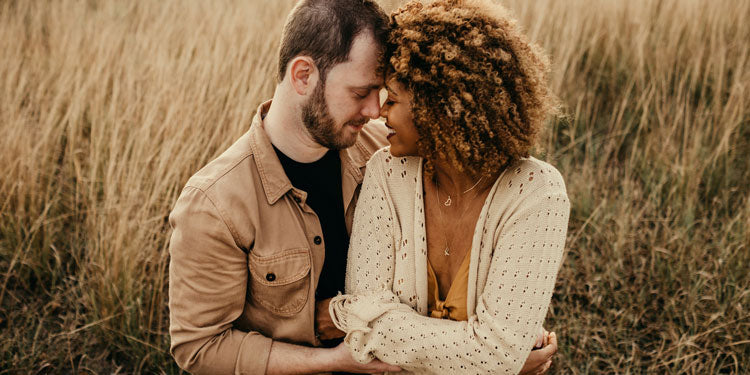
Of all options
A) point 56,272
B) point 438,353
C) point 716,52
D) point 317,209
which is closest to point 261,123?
point 317,209

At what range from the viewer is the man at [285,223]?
6.61ft

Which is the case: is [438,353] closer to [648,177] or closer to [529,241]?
[529,241]

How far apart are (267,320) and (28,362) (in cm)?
146

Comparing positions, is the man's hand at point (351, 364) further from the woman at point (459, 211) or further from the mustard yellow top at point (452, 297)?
the mustard yellow top at point (452, 297)

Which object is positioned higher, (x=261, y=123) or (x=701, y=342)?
(x=261, y=123)

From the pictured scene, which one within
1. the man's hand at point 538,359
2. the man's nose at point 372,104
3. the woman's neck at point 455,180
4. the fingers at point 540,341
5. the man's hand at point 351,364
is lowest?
the man's hand at point 351,364

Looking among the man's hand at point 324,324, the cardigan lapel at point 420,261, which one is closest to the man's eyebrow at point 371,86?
the cardigan lapel at point 420,261

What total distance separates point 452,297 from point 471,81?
0.76m

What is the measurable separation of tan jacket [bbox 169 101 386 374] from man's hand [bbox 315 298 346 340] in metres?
0.04

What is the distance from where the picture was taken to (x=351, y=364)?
6.88ft

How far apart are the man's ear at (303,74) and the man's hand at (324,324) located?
841 millimetres

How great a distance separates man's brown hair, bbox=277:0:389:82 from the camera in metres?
2.09

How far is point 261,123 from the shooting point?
2.26m

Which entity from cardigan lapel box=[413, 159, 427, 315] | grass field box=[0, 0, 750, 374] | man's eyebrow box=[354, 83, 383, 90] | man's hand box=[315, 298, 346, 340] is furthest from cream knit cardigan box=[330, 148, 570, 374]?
grass field box=[0, 0, 750, 374]
